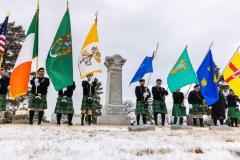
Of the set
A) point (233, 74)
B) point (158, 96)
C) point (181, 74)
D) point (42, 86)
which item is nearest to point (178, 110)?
point (158, 96)

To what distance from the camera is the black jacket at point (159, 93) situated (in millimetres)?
15493

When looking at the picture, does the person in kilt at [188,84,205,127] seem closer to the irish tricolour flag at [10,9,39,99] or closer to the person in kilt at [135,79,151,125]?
the person in kilt at [135,79,151,125]

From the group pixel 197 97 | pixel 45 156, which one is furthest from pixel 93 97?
pixel 45 156

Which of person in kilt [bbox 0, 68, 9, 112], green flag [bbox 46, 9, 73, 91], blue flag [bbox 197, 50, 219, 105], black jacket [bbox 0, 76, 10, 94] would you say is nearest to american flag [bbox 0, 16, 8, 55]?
person in kilt [bbox 0, 68, 9, 112]

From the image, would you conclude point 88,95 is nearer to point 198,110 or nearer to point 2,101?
point 2,101

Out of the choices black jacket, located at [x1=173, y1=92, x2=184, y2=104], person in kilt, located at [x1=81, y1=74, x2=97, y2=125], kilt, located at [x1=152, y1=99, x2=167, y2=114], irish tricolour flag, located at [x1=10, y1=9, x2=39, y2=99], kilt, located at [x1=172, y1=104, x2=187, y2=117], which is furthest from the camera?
black jacket, located at [x1=173, y1=92, x2=184, y2=104]

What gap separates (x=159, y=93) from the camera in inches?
612

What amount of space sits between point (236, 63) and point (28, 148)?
1045 centimetres

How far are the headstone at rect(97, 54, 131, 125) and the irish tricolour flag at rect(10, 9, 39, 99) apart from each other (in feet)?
21.2

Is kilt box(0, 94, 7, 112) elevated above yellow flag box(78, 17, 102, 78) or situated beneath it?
situated beneath

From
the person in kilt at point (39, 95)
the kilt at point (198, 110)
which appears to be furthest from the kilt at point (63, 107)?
the kilt at point (198, 110)

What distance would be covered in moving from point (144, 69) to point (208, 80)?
2.80 m

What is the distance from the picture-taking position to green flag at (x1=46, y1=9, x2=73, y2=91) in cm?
1230

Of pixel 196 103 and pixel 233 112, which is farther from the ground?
pixel 196 103
